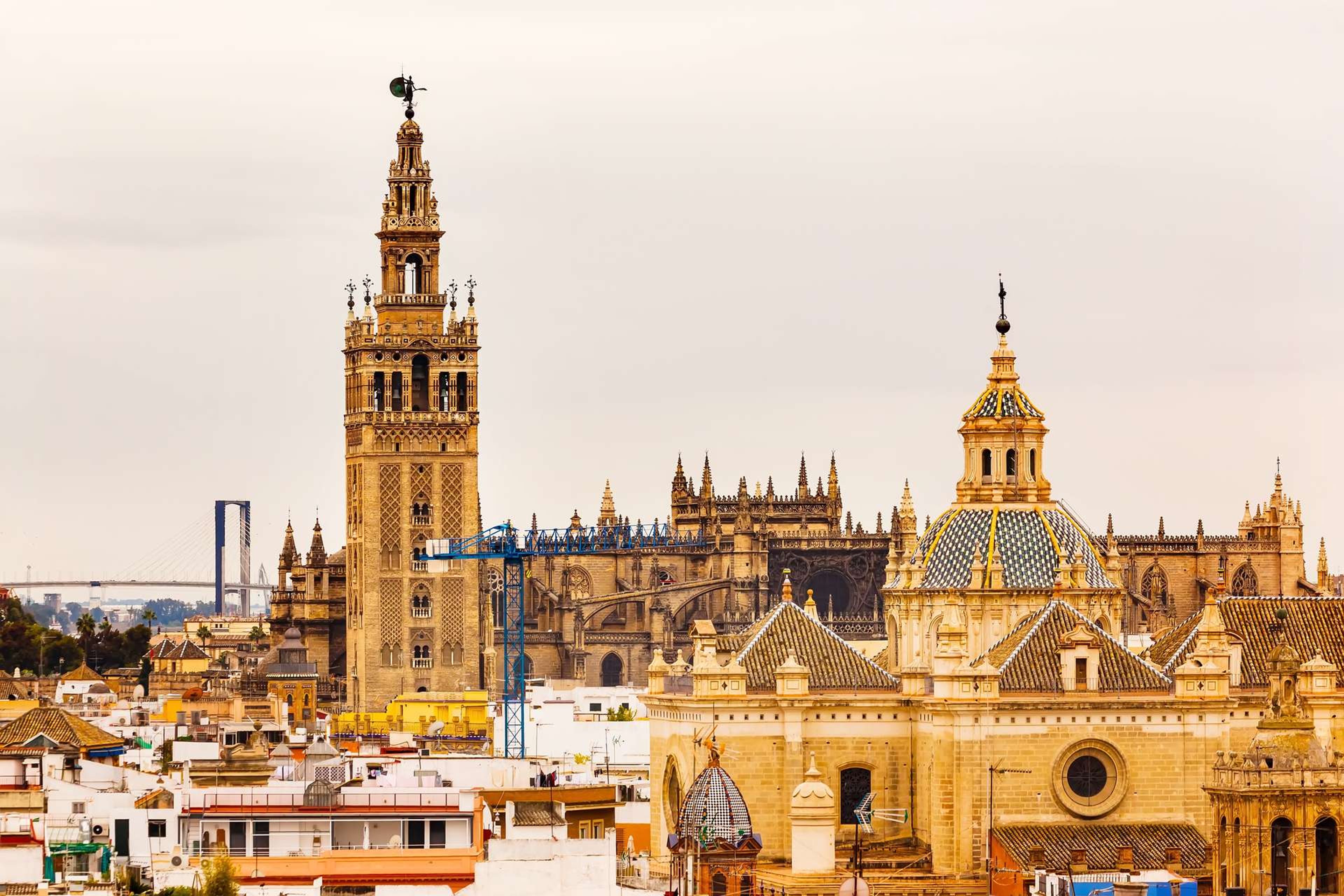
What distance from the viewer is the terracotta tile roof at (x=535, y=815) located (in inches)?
3314

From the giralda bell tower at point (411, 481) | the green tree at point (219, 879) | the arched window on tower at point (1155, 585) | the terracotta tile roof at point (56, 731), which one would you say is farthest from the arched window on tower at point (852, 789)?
the arched window on tower at point (1155, 585)

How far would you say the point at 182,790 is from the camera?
89.1 meters

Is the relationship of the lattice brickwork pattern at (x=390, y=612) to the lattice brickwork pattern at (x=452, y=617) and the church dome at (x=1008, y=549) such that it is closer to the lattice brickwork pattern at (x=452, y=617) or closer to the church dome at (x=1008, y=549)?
the lattice brickwork pattern at (x=452, y=617)

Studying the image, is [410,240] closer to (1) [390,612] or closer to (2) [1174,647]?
(1) [390,612]

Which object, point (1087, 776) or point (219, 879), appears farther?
point (1087, 776)

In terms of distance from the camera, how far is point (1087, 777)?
88.2 meters

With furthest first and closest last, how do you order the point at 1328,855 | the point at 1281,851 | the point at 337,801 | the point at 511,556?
1. the point at 511,556
2. the point at 337,801
3. the point at 1328,855
4. the point at 1281,851

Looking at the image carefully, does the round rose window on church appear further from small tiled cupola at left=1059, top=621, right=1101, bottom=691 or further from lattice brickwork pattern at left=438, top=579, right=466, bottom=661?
lattice brickwork pattern at left=438, top=579, right=466, bottom=661

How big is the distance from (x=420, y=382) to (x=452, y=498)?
6081 mm

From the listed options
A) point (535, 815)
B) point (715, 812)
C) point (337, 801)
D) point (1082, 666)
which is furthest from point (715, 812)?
point (1082, 666)

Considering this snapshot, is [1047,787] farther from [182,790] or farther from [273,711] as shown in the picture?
[273,711]

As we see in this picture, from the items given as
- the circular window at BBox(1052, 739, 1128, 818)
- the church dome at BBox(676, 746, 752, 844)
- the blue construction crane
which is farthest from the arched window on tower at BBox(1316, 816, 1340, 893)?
the blue construction crane

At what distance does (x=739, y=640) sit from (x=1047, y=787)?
8382mm

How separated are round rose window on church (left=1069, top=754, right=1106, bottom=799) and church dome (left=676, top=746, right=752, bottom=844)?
8.09m
